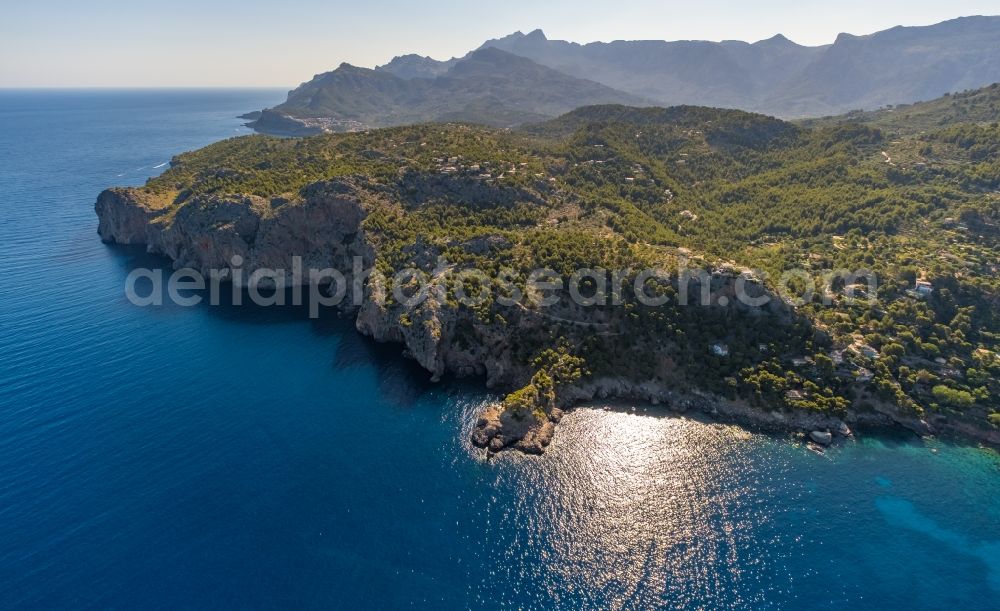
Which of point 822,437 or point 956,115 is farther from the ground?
point 956,115

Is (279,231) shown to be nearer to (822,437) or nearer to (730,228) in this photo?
(730,228)

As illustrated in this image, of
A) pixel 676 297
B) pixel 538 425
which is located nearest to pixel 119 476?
pixel 538 425

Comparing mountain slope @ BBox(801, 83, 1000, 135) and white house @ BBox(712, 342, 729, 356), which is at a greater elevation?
mountain slope @ BBox(801, 83, 1000, 135)

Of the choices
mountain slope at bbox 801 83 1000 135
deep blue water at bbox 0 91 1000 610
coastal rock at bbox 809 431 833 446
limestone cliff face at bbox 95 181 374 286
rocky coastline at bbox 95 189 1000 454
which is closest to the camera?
deep blue water at bbox 0 91 1000 610

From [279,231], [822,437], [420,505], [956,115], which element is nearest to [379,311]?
[420,505]

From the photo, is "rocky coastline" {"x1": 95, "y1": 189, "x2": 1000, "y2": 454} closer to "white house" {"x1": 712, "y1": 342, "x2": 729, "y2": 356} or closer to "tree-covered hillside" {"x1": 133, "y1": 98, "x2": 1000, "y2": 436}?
"tree-covered hillside" {"x1": 133, "y1": 98, "x2": 1000, "y2": 436}

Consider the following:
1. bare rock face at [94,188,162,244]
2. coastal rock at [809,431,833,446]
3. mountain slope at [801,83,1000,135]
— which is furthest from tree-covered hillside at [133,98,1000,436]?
bare rock face at [94,188,162,244]

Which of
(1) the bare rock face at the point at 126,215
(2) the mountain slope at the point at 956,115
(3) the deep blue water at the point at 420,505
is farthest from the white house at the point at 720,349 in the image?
(1) the bare rock face at the point at 126,215

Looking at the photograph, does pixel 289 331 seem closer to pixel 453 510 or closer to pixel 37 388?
pixel 37 388
